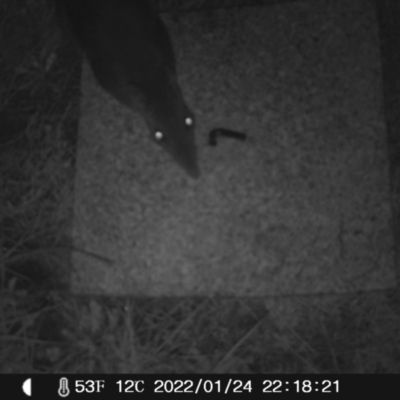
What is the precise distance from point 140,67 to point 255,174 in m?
0.76

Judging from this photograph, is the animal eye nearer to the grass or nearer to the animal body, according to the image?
the animal body

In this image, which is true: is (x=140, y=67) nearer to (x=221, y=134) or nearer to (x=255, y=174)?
(x=221, y=134)

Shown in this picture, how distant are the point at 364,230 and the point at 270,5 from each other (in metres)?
1.22

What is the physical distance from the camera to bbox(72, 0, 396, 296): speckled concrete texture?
7.50 ft

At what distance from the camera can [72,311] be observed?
7.79 feet

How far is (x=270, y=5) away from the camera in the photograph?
2451 mm

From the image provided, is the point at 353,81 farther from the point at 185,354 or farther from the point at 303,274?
the point at 185,354

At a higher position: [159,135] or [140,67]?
[140,67]

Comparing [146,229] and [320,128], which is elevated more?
[320,128]
